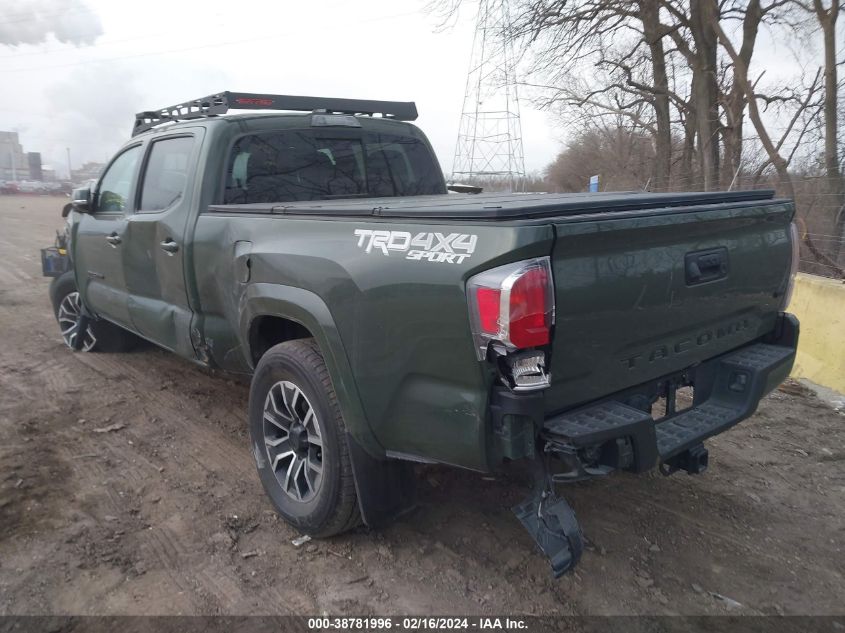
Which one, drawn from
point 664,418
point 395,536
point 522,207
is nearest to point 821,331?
point 664,418

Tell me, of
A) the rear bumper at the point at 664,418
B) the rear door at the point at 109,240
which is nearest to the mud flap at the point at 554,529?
the rear bumper at the point at 664,418

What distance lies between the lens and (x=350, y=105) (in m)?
4.67

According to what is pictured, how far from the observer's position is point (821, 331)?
5488 millimetres

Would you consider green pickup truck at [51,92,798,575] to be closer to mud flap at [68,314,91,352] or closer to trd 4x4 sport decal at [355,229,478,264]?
trd 4x4 sport decal at [355,229,478,264]

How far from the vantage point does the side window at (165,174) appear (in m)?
4.06

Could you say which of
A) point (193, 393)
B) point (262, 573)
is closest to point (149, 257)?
point (193, 393)

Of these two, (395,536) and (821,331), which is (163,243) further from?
(821,331)

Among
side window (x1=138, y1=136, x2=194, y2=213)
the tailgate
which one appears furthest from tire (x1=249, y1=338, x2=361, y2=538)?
side window (x1=138, y1=136, x2=194, y2=213)

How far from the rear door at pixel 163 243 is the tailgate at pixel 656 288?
95.1 inches

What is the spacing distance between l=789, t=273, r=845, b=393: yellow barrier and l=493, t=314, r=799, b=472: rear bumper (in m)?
2.40

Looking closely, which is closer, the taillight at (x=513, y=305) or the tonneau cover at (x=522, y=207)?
the taillight at (x=513, y=305)

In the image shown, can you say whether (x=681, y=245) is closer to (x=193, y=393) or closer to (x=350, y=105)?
(x=350, y=105)

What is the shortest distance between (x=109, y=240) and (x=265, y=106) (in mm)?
1558

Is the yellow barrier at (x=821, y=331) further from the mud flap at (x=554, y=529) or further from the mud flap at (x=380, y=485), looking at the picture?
the mud flap at (x=380, y=485)
